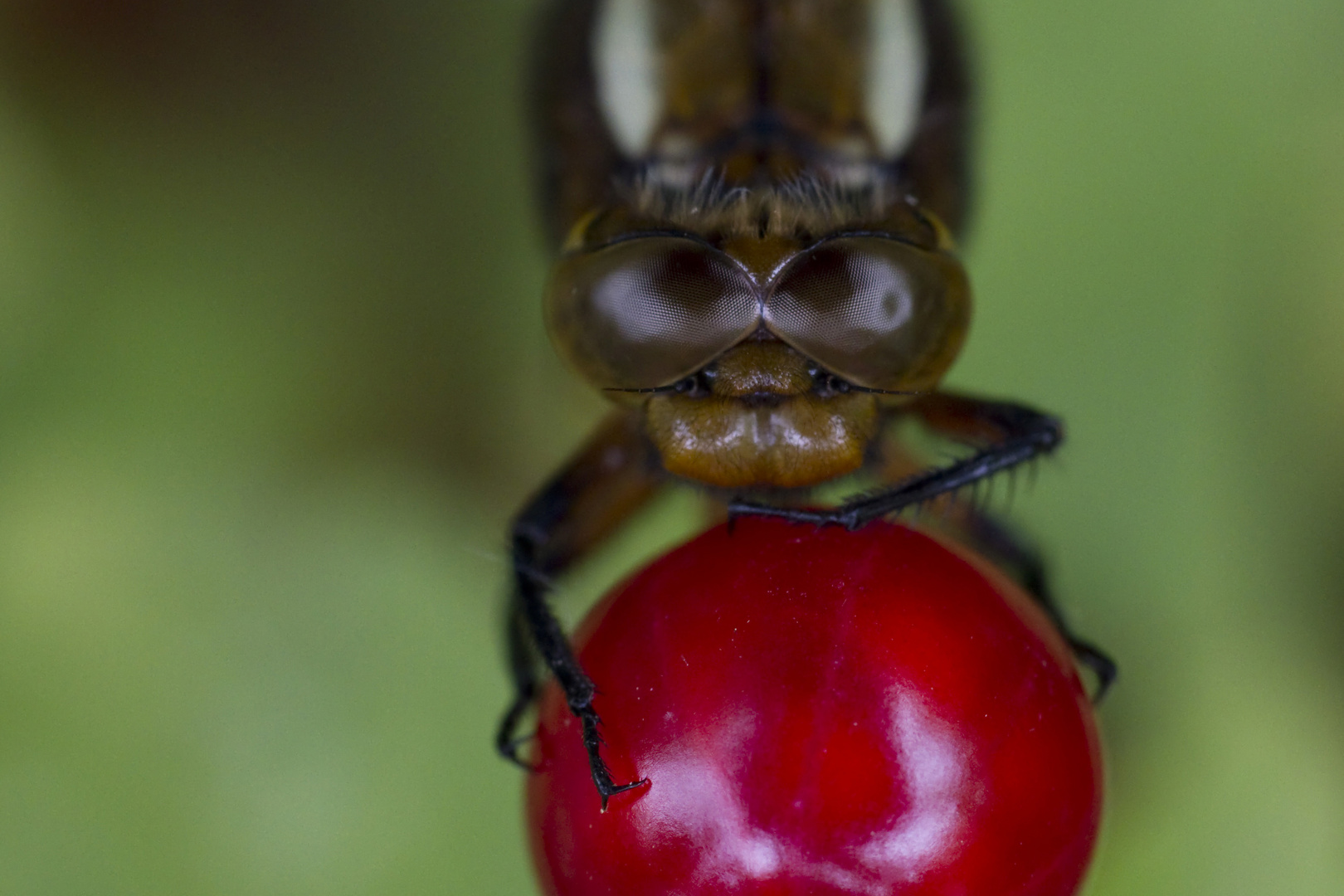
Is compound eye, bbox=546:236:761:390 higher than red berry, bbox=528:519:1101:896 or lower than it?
higher

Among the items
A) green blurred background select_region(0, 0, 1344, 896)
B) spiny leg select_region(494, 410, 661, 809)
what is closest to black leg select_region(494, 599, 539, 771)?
spiny leg select_region(494, 410, 661, 809)

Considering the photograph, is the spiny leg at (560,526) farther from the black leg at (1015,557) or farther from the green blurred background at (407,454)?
the black leg at (1015,557)

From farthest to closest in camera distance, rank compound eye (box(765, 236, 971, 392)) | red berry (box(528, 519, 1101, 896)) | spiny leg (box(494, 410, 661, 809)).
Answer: spiny leg (box(494, 410, 661, 809))
compound eye (box(765, 236, 971, 392))
red berry (box(528, 519, 1101, 896))

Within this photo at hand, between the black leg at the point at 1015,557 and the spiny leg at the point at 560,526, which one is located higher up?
the spiny leg at the point at 560,526

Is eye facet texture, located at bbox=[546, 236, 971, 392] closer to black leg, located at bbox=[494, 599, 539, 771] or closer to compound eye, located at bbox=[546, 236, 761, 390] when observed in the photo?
compound eye, located at bbox=[546, 236, 761, 390]

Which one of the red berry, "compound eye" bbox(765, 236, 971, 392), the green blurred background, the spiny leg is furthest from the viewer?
the green blurred background

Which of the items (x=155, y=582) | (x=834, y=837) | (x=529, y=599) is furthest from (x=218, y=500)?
(x=834, y=837)

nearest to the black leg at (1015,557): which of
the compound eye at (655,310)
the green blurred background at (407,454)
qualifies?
the green blurred background at (407,454)

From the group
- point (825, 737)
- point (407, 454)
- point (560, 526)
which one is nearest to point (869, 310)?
point (825, 737)
